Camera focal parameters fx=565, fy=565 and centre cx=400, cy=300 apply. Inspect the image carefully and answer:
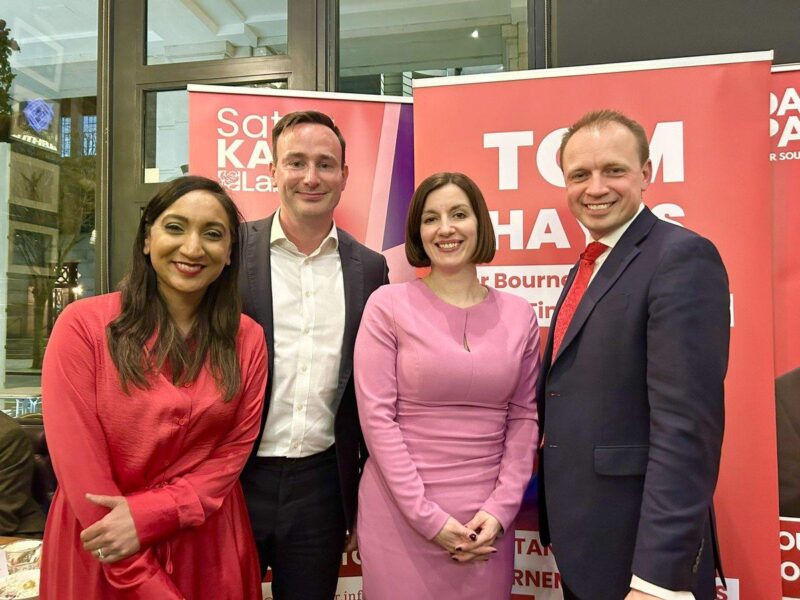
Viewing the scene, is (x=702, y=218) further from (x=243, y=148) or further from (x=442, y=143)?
(x=243, y=148)

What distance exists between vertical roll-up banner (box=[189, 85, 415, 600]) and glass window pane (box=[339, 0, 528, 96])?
2.64 ft

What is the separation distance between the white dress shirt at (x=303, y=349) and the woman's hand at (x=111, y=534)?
0.49 m

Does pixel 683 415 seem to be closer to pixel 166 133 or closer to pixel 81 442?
pixel 81 442

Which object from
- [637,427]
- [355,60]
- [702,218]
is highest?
[355,60]

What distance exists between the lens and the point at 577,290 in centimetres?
162

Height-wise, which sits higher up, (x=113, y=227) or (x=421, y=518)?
(x=113, y=227)

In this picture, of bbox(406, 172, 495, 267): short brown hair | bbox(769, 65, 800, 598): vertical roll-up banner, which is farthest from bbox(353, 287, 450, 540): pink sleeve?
bbox(769, 65, 800, 598): vertical roll-up banner

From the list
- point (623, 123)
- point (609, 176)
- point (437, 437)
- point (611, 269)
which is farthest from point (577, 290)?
point (437, 437)

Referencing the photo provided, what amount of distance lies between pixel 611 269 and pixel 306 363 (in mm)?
977

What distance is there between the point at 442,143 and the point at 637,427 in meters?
1.58

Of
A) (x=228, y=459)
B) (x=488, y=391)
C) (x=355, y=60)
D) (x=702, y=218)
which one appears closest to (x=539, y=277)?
(x=702, y=218)

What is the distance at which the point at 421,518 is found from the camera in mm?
1544

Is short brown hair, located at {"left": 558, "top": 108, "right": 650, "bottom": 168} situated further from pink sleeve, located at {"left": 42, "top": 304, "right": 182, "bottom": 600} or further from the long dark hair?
pink sleeve, located at {"left": 42, "top": 304, "right": 182, "bottom": 600}

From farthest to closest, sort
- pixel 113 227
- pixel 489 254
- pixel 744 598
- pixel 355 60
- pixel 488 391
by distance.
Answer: pixel 355 60, pixel 113 227, pixel 744 598, pixel 489 254, pixel 488 391
